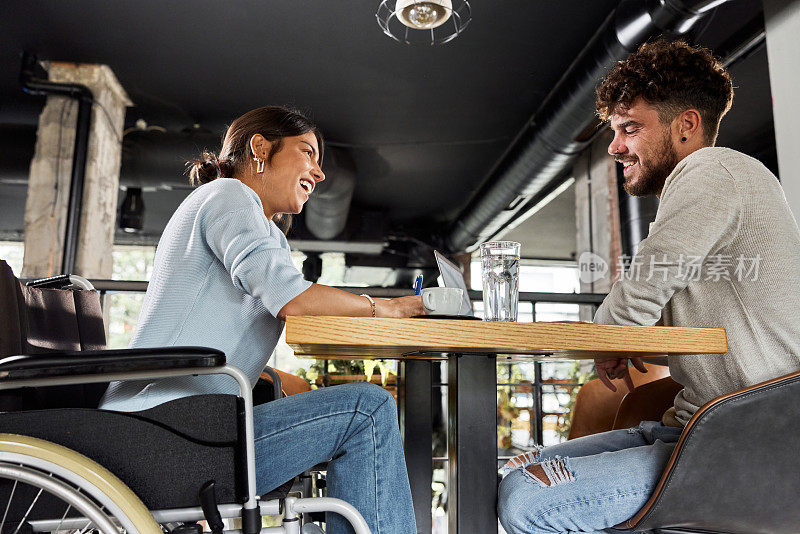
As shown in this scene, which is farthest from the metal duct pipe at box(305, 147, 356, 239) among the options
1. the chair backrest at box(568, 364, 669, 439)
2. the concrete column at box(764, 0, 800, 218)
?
the chair backrest at box(568, 364, 669, 439)

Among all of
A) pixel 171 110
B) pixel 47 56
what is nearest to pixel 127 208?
pixel 171 110

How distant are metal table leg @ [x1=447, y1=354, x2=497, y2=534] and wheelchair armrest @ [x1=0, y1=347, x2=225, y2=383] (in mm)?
355

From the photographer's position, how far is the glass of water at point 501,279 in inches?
45.6

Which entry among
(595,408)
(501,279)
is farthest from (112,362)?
(595,408)

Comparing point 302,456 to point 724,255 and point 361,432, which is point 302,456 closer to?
point 361,432

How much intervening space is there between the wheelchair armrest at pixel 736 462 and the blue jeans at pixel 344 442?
1.28ft

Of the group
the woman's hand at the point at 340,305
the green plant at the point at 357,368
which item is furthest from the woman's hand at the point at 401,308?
the green plant at the point at 357,368

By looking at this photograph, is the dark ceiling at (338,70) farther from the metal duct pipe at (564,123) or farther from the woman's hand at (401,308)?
the woman's hand at (401,308)

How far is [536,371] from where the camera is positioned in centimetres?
239

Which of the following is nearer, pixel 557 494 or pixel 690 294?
pixel 557 494

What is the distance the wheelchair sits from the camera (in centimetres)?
81

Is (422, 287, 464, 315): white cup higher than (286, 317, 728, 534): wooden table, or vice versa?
(422, 287, 464, 315): white cup

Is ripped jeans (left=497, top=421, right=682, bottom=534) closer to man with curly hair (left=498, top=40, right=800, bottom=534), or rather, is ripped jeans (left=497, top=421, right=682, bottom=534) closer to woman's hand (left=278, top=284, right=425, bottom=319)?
man with curly hair (left=498, top=40, right=800, bottom=534)

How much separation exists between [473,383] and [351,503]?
0.27m
